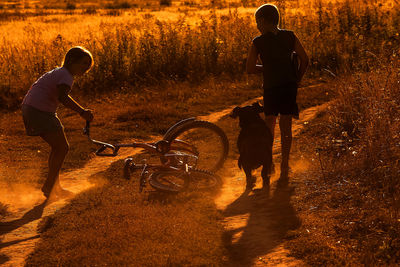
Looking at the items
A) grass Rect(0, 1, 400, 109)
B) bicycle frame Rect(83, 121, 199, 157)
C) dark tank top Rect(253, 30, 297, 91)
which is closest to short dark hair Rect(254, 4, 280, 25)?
dark tank top Rect(253, 30, 297, 91)

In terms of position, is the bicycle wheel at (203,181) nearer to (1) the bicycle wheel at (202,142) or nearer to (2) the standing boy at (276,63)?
(1) the bicycle wheel at (202,142)

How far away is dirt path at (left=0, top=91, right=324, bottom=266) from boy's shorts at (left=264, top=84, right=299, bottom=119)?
93 centimetres

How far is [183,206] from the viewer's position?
656 cm

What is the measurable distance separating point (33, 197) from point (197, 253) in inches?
114

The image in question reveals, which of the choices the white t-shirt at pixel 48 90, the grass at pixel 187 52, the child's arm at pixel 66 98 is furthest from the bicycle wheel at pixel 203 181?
the grass at pixel 187 52

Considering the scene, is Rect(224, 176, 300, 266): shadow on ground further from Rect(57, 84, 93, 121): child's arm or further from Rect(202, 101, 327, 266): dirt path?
Rect(57, 84, 93, 121): child's arm

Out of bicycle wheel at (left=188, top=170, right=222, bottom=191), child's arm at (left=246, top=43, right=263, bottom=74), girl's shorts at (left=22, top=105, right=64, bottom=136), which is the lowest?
bicycle wheel at (left=188, top=170, right=222, bottom=191)

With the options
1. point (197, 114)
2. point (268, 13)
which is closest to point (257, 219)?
point (268, 13)

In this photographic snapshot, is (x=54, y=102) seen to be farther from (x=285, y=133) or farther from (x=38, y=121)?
(x=285, y=133)

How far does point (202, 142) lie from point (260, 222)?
195cm

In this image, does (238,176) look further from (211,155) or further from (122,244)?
(122,244)

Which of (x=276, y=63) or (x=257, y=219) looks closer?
(x=257, y=219)

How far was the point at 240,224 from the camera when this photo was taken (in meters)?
6.06

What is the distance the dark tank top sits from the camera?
22.1 feet
